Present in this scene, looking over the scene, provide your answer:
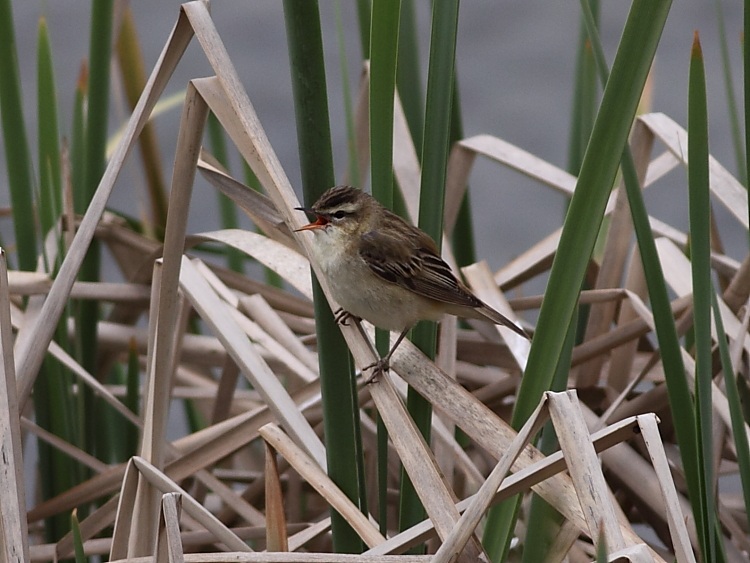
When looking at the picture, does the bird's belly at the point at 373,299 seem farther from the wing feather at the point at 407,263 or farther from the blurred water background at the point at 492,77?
the blurred water background at the point at 492,77

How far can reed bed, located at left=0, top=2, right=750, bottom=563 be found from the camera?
1.98 metres

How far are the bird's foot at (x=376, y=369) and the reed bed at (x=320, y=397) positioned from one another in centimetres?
2

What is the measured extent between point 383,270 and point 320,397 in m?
0.45

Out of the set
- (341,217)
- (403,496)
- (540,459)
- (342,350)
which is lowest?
(403,496)

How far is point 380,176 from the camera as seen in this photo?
2.26 metres

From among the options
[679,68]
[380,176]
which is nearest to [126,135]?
[380,176]

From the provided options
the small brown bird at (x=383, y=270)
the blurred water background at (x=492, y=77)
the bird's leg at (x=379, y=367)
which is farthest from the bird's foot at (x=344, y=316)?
the blurred water background at (x=492, y=77)

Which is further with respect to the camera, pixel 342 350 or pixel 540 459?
pixel 342 350

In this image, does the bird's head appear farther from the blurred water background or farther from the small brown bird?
the blurred water background

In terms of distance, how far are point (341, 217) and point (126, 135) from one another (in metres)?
0.73

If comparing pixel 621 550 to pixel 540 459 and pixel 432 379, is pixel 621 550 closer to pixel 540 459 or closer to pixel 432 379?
pixel 540 459

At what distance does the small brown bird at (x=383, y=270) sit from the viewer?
9.27 feet

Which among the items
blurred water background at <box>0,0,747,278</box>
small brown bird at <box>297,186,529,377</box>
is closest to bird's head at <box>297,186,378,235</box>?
small brown bird at <box>297,186,529,377</box>

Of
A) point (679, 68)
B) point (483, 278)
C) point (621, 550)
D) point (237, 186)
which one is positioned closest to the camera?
point (621, 550)
